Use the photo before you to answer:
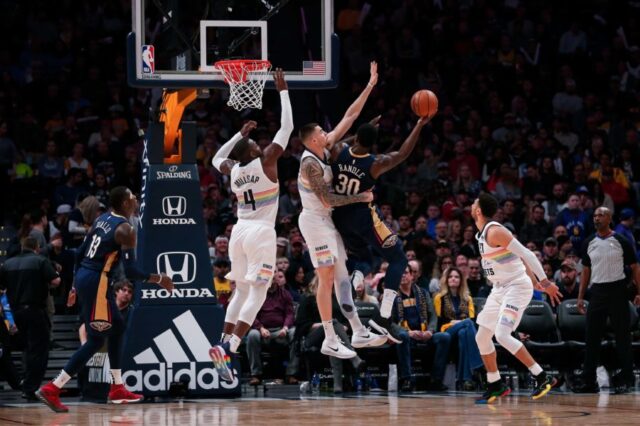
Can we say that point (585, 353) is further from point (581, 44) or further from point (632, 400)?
point (581, 44)

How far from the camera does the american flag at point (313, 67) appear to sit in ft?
43.7

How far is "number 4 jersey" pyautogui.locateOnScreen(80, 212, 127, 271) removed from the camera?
12922 mm

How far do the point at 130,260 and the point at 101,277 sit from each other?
0.44 m

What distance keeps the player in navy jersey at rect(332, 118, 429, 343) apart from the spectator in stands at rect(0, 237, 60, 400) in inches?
164

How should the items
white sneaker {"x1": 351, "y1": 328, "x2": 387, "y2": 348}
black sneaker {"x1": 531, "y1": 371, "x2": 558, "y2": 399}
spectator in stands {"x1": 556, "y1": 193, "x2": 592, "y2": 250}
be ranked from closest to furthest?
1. white sneaker {"x1": 351, "y1": 328, "x2": 387, "y2": 348}
2. black sneaker {"x1": 531, "y1": 371, "x2": 558, "y2": 399}
3. spectator in stands {"x1": 556, "y1": 193, "x2": 592, "y2": 250}

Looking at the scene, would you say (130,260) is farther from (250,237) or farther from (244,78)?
(244,78)

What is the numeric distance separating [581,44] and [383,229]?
1326 centimetres

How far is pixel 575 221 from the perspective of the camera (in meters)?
A: 19.0

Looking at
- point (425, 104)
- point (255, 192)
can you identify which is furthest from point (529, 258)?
point (255, 192)

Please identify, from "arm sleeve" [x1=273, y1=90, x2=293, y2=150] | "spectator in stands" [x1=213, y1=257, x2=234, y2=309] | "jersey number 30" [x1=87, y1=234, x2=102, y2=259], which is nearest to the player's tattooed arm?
"arm sleeve" [x1=273, y1=90, x2=293, y2=150]

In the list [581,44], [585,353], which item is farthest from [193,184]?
[581,44]

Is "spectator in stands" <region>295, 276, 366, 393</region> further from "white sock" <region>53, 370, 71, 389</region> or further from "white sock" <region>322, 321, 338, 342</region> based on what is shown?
"white sock" <region>53, 370, 71, 389</region>

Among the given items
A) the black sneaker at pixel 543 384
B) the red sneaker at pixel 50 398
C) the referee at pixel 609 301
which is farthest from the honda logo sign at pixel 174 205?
the referee at pixel 609 301

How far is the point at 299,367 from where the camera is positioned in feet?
54.1
